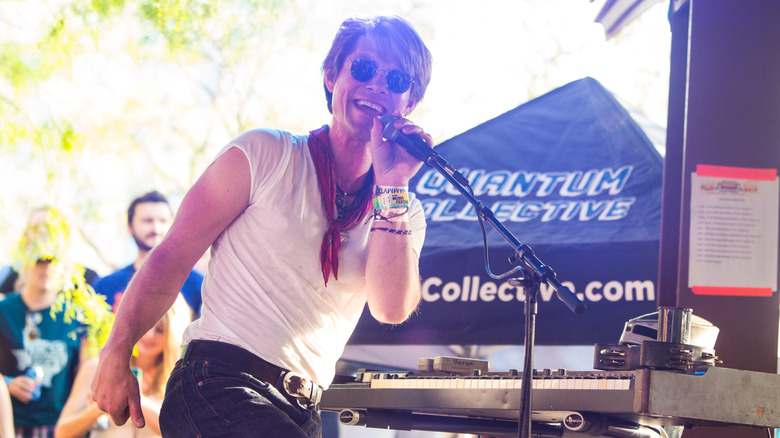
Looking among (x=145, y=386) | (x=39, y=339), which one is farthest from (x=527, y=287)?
(x=39, y=339)

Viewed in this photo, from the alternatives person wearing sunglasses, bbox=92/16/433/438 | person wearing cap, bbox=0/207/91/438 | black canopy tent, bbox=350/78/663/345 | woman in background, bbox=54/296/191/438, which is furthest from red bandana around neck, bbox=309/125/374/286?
person wearing cap, bbox=0/207/91/438

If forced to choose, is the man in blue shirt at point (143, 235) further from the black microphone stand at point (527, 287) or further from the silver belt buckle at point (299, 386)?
the black microphone stand at point (527, 287)

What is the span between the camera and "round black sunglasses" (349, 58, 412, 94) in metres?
2.48

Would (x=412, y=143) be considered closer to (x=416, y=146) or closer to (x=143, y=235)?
(x=416, y=146)

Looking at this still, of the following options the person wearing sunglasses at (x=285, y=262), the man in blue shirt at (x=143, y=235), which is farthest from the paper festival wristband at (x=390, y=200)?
the man in blue shirt at (x=143, y=235)

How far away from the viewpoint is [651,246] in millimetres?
4395

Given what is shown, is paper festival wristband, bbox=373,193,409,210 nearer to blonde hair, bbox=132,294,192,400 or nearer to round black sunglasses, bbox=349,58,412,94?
round black sunglasses, bbox=349,58,412,94

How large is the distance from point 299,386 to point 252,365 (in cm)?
15

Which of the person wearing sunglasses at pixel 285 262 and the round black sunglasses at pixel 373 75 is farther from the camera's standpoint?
the round black sunglasses at pixel 373 75

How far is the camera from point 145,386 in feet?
18.0

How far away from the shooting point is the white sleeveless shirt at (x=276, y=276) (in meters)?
2.16

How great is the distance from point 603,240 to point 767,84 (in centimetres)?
115

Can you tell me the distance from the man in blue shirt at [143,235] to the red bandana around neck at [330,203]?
Answer: 381 centimetres

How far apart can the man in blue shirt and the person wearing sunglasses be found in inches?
151
